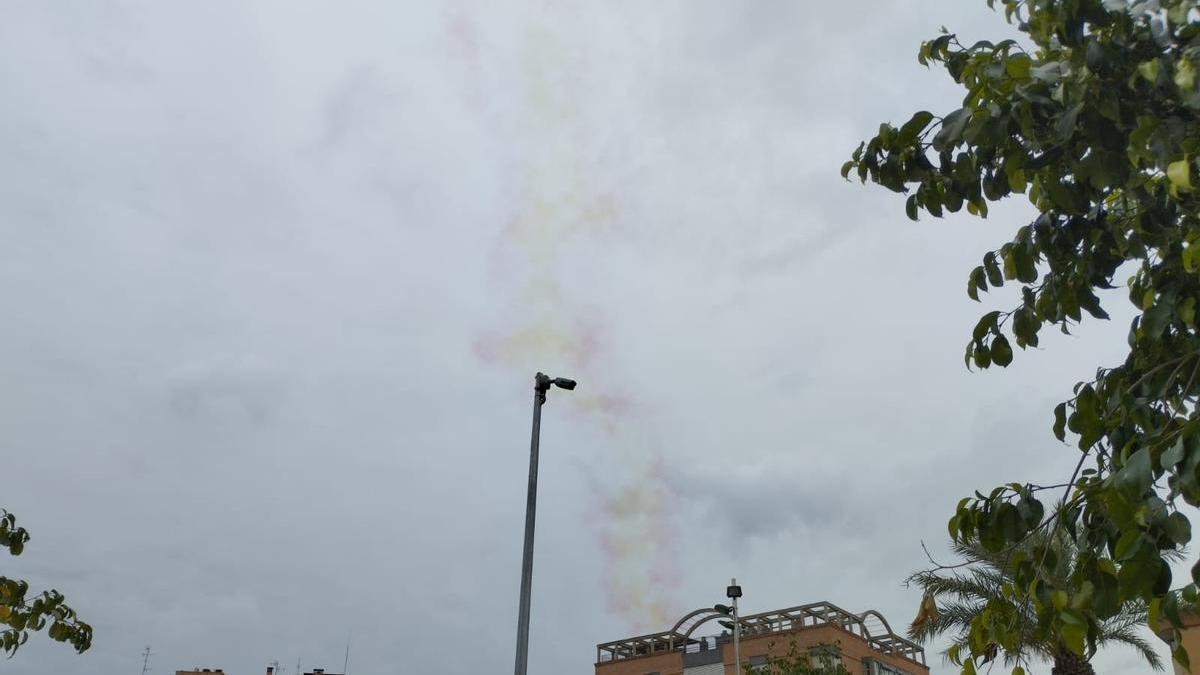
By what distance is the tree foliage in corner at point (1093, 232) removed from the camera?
11.2 feet

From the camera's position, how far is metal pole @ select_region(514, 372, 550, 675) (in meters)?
15.5

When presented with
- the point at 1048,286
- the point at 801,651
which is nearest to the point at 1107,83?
the point at 1048,286

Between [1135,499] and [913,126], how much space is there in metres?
2.18

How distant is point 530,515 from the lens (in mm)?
16781

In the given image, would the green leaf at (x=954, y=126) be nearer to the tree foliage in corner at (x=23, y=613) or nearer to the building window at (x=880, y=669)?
the tree foliage in corner at (x=23, y=613)

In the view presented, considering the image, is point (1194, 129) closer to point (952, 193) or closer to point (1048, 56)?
point (1048, 56)

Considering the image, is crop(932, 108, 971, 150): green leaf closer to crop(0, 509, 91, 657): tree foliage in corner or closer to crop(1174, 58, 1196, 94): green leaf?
crop(1174, 58, 1196, 94): green leaf

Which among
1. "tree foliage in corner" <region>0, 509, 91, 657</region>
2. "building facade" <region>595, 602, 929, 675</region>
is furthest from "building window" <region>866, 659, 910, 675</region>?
"tree foliage in corner" <region>0, 509, 91, 657</region>

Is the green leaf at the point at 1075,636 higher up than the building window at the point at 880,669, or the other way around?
the building window at the point at 880,669

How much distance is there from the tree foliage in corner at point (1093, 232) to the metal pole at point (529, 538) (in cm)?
1159

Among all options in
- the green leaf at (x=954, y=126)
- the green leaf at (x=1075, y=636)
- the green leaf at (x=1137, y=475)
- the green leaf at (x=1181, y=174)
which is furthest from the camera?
the green leaf at (x=954, y=126)

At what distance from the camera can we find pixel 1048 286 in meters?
5.38

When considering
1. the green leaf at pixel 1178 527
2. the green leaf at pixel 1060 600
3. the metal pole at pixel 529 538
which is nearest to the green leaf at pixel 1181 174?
the green leaf at pixel 1178 527

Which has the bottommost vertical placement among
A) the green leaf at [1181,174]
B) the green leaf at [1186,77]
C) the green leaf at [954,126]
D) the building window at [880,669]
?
the green leaf at [1181,174]
